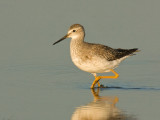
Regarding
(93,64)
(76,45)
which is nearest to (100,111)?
(93,64)

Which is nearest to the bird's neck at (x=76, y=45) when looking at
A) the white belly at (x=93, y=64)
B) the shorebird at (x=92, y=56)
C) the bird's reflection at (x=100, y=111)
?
the shorebird at (x=92, y=56)

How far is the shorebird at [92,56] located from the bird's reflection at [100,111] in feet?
6.08

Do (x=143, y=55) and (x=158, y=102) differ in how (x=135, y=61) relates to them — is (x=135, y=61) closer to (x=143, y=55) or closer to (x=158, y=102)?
(x=143, y=55)

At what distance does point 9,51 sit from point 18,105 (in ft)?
19.0

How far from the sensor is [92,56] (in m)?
14.5

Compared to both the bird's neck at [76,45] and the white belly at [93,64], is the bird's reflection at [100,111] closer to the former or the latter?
the white belly at [93,64]

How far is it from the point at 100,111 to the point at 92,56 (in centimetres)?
324

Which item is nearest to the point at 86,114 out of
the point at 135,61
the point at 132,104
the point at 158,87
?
the point at 132,104

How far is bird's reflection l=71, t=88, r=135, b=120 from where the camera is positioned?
1106 cm

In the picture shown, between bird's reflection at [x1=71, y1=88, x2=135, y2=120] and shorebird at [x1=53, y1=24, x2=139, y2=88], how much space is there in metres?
1.85

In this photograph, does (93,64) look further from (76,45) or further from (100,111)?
(100,111)

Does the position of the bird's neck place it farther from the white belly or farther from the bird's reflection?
the bird's reflection

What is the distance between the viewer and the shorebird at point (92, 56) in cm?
1445

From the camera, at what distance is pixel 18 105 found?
1195 cm
